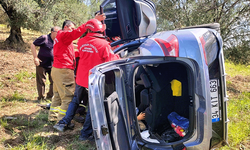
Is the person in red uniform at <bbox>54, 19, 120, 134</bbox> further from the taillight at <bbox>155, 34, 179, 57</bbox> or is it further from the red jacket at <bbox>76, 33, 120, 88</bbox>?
the taillight at <bbox>155, 34, 179, 57</bbox>

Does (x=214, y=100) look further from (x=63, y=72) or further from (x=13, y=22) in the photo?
(x=13, y=22)

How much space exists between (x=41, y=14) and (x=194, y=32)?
852 centimetres

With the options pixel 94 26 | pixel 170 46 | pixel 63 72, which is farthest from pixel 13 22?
pixel 170 46

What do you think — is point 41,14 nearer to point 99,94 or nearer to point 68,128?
point 68,128

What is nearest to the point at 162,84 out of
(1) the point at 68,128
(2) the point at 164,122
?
(2) the point at 164,122

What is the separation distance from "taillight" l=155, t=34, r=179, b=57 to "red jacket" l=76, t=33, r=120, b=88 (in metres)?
0.80

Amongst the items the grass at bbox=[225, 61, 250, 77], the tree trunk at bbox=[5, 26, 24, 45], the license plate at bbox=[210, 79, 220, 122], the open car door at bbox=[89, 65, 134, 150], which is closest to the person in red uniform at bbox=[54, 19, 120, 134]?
the open car door at bbox=[89, 65, 134, 150]

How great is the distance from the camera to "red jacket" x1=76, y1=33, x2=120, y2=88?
2.79 m

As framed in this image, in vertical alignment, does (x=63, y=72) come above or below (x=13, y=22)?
below

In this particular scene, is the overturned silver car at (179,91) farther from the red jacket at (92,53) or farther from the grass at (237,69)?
the grass at (237,69)

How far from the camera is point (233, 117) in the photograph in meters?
3.91

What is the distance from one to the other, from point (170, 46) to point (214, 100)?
0.77 m

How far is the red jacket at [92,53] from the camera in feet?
9.14

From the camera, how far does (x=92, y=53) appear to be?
9.33ft
